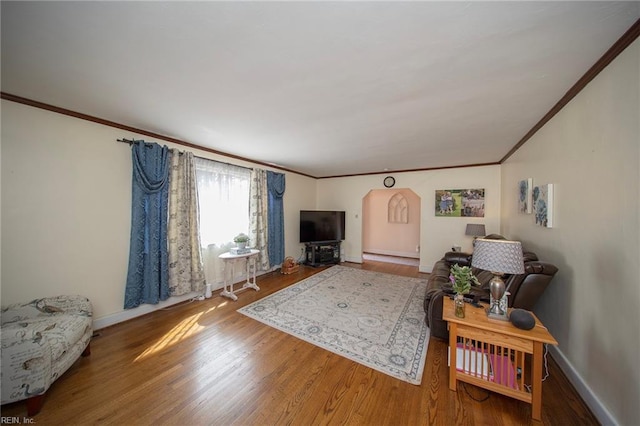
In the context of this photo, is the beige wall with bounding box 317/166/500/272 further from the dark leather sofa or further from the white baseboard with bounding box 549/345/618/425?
the white baseboard with bounding box 549/345/618/425

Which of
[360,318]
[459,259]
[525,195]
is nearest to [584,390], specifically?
[360,318]

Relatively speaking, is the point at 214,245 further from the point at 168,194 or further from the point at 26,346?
the point at 26,346

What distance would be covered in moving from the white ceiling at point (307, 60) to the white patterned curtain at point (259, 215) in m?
1.75

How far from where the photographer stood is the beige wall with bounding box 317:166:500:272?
4.24 metres

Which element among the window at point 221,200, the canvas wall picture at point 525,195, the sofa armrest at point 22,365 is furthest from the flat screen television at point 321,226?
the sofa armrest at point 22,365

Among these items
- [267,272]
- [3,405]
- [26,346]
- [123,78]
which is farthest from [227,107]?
[267,272]

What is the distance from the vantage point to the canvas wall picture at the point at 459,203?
4.31 metres

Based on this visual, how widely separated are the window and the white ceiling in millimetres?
1064

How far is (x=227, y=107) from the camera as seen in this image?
2.03 meters

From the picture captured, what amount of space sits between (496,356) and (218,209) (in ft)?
12.6

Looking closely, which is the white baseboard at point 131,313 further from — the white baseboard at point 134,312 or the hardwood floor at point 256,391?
the hardwood floor at point 256,391

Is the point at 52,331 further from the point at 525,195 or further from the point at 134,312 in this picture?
the point at 525,195

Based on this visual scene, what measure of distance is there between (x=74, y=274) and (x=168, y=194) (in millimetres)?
1231

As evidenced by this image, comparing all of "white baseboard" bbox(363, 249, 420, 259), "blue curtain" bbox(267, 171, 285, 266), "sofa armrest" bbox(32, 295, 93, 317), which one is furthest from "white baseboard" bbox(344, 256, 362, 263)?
"sofa armrest" bbox(32, 295, 93, 317)
